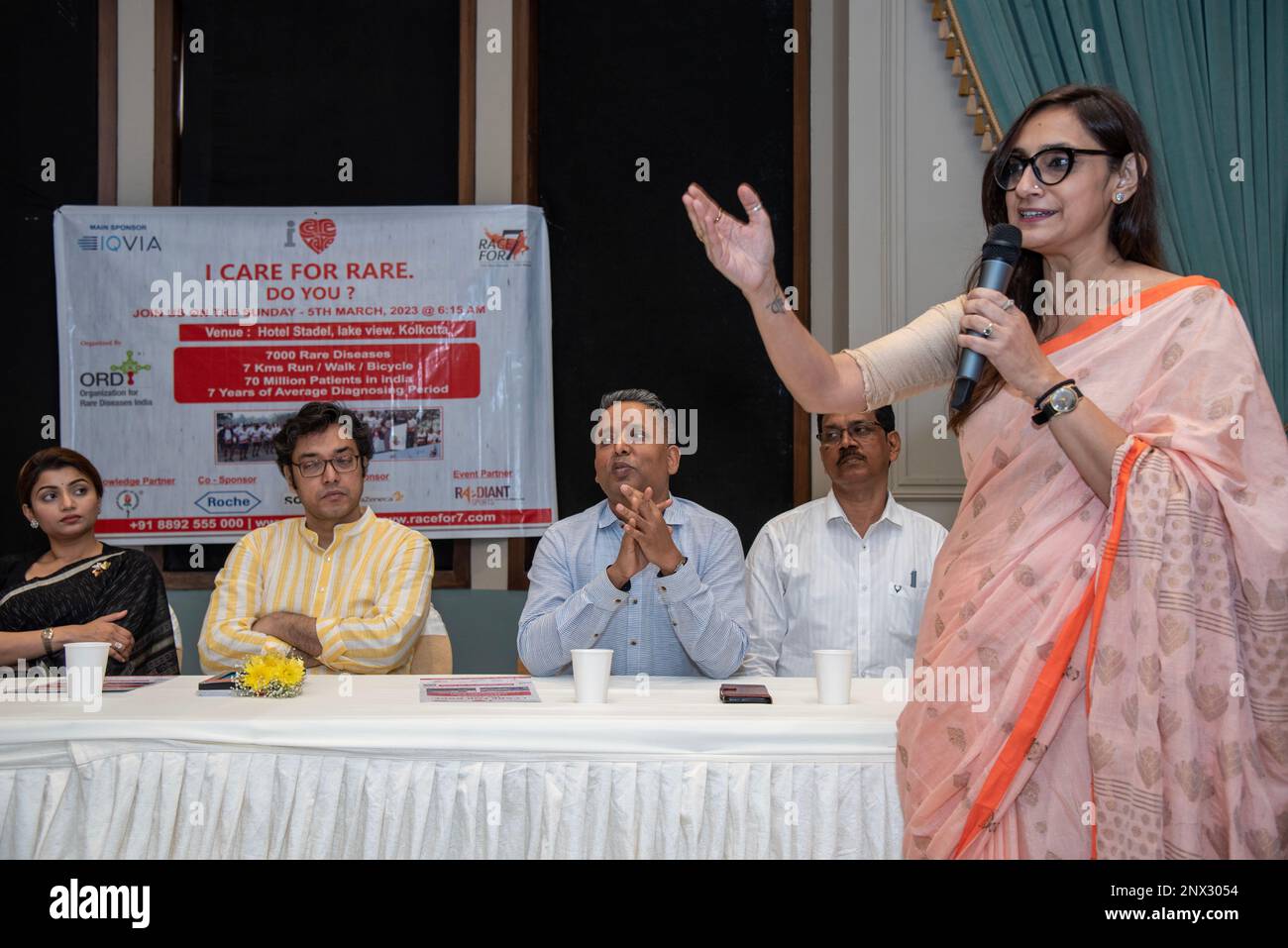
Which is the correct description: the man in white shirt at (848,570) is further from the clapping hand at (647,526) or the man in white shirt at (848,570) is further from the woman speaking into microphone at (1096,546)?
the woman speaking into microphone at (1096,546)

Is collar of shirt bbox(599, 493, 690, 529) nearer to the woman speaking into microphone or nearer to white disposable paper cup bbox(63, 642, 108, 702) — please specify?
white disposable paper cup bbox(63, 642, 108, 702)

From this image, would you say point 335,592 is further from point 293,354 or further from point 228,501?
point 293,354

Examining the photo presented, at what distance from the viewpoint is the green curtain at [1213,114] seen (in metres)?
3.46

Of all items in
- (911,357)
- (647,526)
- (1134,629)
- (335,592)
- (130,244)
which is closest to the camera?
(1134,629)

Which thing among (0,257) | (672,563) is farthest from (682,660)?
(0,257)

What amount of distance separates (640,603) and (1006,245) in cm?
142

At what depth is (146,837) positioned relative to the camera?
70.4 inches

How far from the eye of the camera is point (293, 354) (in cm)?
392

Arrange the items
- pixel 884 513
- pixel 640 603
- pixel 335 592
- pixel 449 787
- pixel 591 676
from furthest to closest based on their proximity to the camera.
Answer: pixel 884 513 < pixel 335 592 < pixel 640 603 < pixel 591 676 < pixel 449 787

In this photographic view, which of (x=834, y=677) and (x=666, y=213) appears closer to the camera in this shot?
(x=834, y=677)

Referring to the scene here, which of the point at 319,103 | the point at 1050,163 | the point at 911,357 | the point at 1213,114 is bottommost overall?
the point at 911,357

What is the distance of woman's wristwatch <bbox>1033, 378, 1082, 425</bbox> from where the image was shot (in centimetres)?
132

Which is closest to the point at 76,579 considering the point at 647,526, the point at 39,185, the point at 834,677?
the point at 647,526
